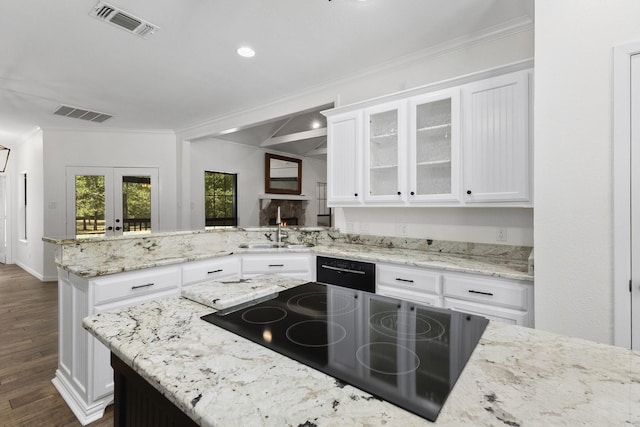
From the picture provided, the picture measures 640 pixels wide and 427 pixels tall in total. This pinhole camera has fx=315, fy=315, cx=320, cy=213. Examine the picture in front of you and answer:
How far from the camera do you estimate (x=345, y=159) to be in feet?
10.1

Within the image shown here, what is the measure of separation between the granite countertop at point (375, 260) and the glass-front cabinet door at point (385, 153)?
0.54m

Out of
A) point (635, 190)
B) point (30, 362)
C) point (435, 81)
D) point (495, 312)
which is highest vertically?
point (435, 81)

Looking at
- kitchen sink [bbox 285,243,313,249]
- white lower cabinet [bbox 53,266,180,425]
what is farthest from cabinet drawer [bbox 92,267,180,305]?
kitchen sink [bbox 285,243,313,249]

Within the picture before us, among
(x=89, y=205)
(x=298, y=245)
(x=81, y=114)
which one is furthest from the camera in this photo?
(x=89, y=205)

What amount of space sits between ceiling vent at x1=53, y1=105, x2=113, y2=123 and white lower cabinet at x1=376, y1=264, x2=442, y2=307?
4840 millimetres

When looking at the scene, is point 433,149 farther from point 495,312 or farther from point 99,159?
point 99,159

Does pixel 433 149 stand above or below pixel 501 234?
above

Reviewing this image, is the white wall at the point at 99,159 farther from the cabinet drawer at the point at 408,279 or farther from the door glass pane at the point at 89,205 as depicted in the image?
the cabinet drawer at the point at 408,279

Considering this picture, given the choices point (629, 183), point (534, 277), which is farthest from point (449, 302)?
point (629, 183)

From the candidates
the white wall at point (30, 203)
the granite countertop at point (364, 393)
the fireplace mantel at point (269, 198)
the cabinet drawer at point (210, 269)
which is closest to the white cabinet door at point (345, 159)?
the cabinet drawer at point (210, 269)

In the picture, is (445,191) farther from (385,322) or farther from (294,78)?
(294,78)

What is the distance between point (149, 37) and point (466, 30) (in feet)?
8.57

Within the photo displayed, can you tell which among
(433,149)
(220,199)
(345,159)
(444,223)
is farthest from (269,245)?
(220,199)

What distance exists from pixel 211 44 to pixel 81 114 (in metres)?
3.32
